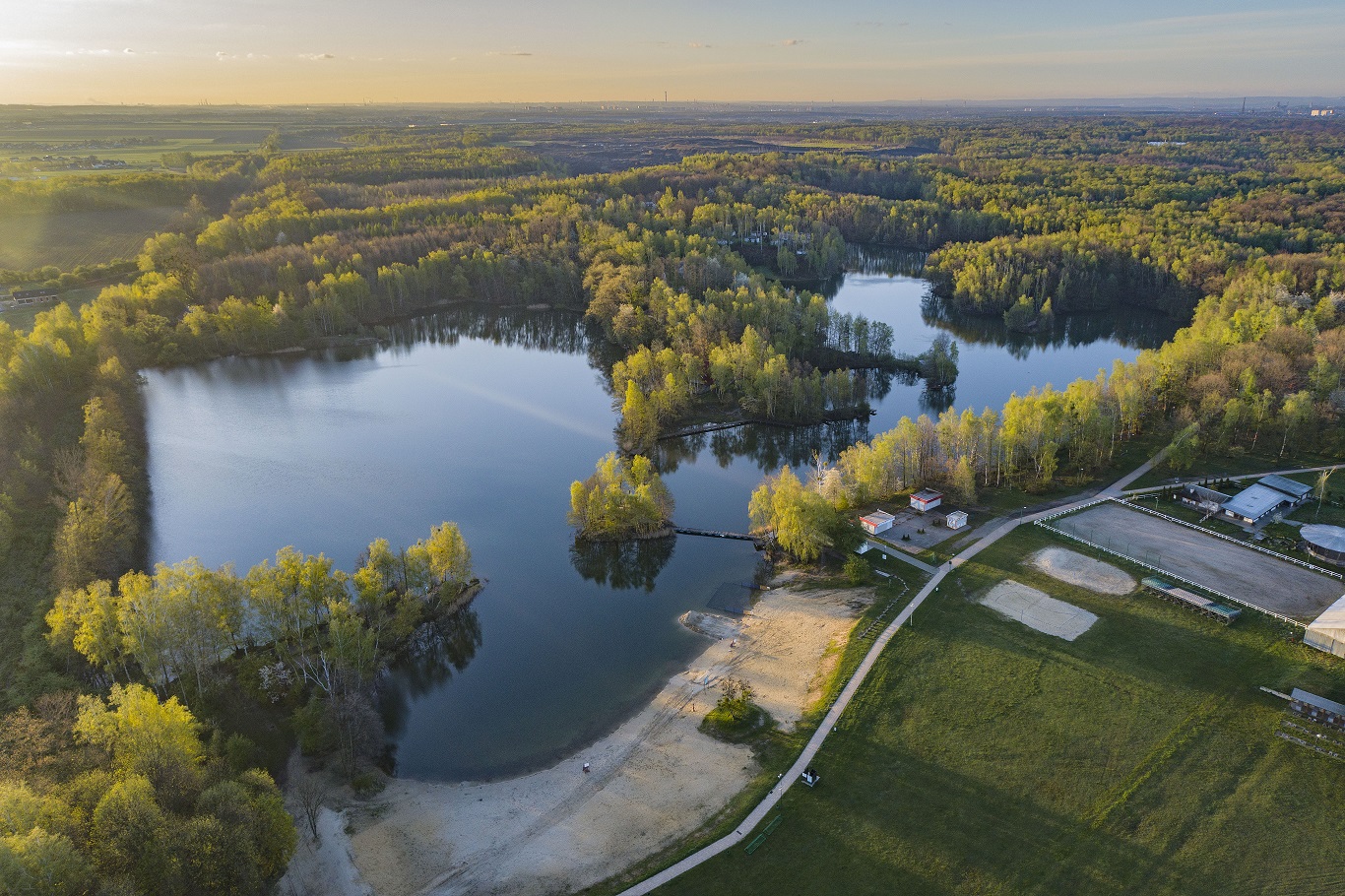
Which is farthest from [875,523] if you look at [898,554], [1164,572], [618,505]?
[618,505]

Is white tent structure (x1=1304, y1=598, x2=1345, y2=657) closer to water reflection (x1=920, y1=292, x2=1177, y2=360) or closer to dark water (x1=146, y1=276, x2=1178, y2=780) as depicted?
dark water (x1=146, y1=276, x2=1178, y2=780)

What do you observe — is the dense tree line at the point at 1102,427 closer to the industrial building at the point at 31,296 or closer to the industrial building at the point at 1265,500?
the industrial building at the point at 1265,500

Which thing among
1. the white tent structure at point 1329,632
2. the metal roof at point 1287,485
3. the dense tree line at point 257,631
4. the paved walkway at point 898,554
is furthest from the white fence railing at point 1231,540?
the dense tree line at point 257,631

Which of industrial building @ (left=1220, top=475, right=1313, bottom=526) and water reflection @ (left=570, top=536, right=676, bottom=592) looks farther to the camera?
water reflection @ (left=570, top=536, right=676, bottom=592)

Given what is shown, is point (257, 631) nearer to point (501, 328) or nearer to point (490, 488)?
point (490, 488)

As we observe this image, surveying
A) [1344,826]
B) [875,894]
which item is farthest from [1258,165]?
[875,894]

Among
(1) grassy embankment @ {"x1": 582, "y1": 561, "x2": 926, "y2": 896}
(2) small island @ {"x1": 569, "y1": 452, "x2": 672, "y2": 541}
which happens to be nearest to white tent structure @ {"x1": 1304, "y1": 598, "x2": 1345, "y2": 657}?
(1) grassy embankment @ {"x1": 582, "y1": 561, "x2": 926, "y2": 896}
